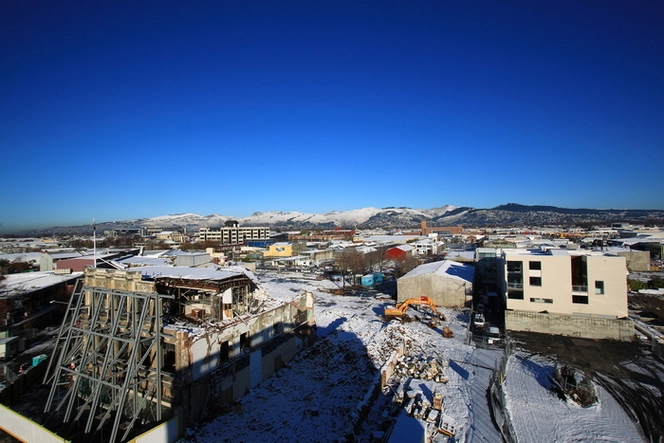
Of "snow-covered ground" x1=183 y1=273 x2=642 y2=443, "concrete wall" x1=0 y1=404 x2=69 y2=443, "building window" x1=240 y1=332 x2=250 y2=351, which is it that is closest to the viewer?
"concrete wall" x1=0 y1=404 x2=69 y2=443

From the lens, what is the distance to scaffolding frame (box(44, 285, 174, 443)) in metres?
11.6

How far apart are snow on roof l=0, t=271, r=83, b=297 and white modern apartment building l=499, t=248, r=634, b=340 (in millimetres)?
32099

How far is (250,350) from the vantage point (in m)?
14.7

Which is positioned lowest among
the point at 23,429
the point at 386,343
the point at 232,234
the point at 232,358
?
the point at 386,343

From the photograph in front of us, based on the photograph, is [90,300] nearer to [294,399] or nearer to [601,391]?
[294,399]

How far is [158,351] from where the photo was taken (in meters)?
11.7

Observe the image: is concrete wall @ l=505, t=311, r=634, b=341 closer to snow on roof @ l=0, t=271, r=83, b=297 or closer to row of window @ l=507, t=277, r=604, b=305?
row of window @ l=507, t=277, r=604, b=305

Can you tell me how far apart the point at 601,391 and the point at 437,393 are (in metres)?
6.93

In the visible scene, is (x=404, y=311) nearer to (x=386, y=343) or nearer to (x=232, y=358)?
(x=386, y=343)

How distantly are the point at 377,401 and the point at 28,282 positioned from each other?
95.3ft

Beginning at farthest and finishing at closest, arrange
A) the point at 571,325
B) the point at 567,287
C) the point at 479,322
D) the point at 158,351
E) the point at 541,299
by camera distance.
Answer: the point at 479,322 → the point at 541,299 → the point at 567,287 → the point at 571,325 → the point at 158,351

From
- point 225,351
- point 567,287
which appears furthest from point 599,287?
point 225,351

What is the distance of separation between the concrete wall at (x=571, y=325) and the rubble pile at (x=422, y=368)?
7.76 metres

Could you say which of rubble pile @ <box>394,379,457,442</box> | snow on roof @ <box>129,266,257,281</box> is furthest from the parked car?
snow on roof @ <box>129,266,257,281</box>
